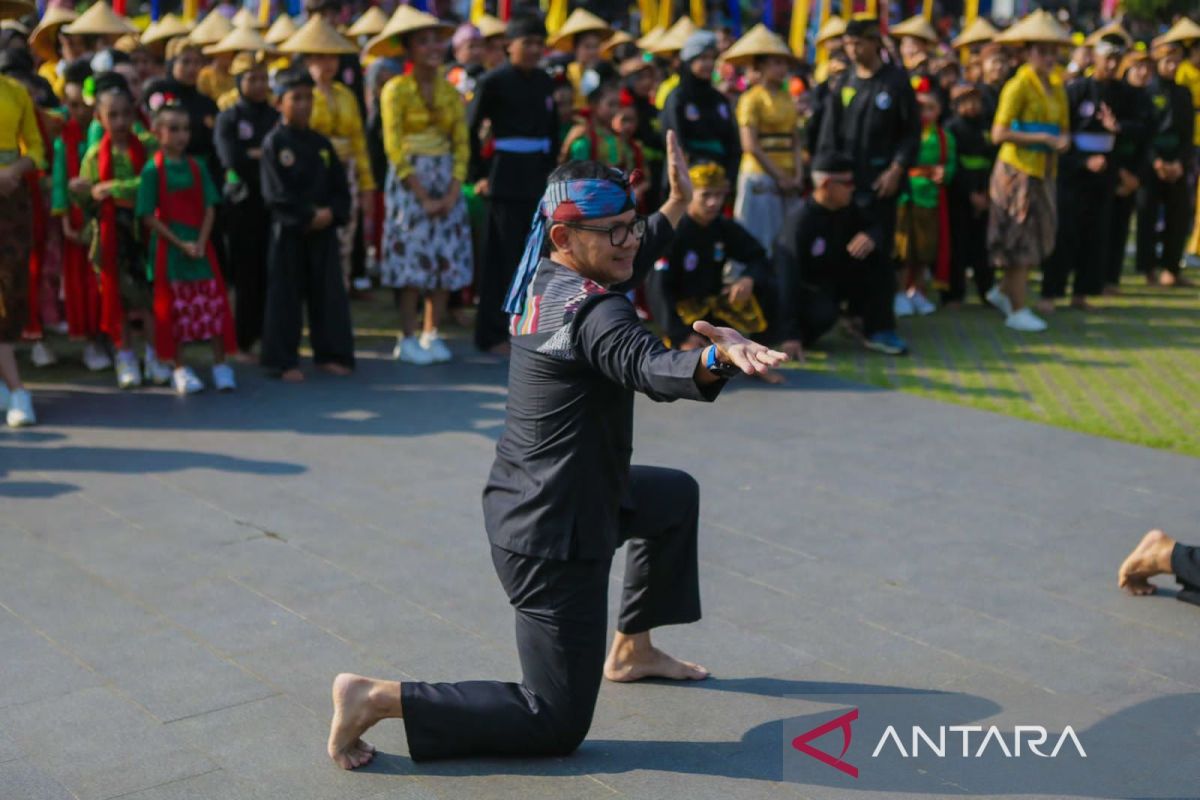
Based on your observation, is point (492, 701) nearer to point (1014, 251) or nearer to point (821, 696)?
point (821, 696)

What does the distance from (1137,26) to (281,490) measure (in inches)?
746

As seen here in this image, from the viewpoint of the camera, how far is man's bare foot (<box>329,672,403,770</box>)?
3.89 metres

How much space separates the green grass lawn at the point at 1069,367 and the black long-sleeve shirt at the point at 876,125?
1226mm

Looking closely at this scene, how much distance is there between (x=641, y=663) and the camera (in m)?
4.52

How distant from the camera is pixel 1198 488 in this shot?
22.1 ft

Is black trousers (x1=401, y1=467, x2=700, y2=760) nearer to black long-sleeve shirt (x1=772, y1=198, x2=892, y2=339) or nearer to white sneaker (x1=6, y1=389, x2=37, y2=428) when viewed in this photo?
white sneaker (x1=6, y1=389, x2=37, y2=428)

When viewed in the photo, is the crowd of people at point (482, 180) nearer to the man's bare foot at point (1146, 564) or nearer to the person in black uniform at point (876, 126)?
the person in black uniform at point (876, 126)

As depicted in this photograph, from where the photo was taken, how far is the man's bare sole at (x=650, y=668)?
4.52 meters

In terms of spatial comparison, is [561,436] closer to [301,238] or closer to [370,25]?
[301,238]

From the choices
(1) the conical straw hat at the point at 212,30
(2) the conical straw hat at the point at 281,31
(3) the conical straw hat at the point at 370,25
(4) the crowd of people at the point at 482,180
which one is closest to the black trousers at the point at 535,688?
(4) the crowd of people at the point at 482,180

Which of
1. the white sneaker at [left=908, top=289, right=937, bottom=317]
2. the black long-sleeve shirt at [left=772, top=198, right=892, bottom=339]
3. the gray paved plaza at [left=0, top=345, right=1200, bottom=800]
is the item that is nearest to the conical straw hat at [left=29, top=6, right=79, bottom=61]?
the gray paved plaza at [left=0, top=345, right=1200, bottom=800]

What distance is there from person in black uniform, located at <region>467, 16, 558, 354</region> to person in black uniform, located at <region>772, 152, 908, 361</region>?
5.40 feet

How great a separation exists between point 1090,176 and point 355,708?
9.45 metres

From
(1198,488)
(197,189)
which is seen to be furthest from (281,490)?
(1198,488)
